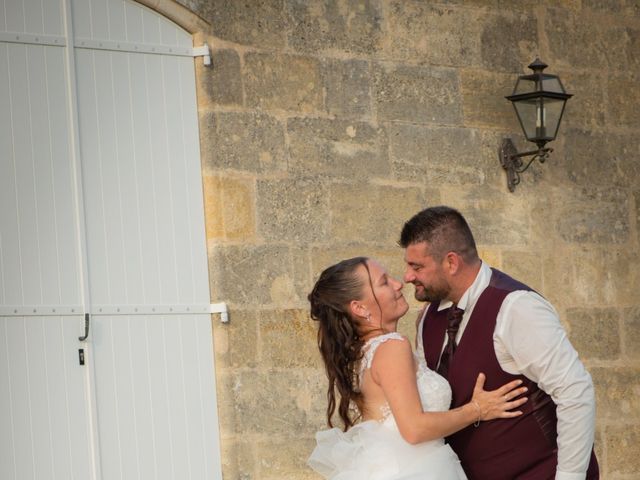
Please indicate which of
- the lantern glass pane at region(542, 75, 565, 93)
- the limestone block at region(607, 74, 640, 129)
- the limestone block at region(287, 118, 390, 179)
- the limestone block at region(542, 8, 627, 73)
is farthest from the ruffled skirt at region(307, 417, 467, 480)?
the limestone block at region(607, 74, 640, 129)

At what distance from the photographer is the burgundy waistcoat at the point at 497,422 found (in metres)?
4.39

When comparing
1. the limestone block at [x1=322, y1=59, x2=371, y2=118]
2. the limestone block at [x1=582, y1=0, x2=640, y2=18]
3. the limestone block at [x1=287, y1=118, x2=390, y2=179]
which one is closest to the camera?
the limestone block at [x1=287, y1=118, x2=390, y2=179]

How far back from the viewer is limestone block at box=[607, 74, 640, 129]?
290 inches

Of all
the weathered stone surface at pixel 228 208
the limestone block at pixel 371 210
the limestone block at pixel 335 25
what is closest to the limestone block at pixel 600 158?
the limestone block at pixel 371 210

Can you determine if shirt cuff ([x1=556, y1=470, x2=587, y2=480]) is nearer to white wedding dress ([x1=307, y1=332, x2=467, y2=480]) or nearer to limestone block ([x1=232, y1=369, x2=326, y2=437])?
white wedding dress ([x1=307, y1=332, x2=467, y2=480])

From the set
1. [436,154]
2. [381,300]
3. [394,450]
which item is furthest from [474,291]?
[436,154]

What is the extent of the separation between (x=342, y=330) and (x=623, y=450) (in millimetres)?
Result: 3123

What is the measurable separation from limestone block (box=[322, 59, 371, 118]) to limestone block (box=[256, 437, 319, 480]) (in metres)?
1.65

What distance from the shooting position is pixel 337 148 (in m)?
6.48

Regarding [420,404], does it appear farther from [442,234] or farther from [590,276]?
[590,276]

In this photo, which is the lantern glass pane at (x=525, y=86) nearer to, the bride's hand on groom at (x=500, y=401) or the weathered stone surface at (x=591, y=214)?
the weathered stone surface at (x=591, y=214)

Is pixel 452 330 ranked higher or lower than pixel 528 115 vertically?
lower

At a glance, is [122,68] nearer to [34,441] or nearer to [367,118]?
[367,118]

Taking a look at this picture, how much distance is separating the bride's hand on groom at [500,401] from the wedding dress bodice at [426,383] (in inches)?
4.4
